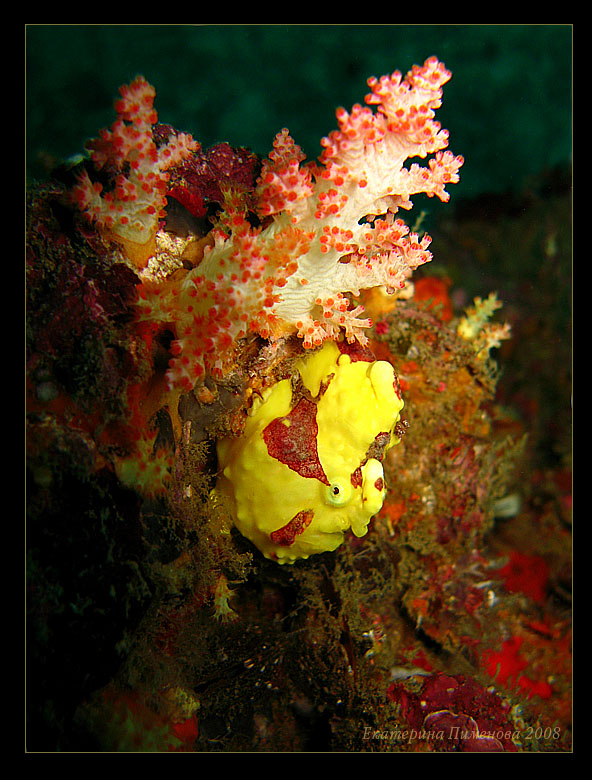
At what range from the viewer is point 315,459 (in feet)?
5.90

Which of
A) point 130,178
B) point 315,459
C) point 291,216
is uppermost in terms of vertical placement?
point 130,178

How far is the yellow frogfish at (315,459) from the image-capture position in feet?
5.82

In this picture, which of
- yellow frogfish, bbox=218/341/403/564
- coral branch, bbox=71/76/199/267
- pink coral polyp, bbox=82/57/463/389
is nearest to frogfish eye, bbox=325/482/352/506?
yellow frogfish, bbox=218/341/403/564

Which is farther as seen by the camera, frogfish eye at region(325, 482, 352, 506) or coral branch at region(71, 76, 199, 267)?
frogfish eye at region(325, 482, 352, 506)

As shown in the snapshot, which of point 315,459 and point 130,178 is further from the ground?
point 130,178

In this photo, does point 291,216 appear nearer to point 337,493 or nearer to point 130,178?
point 130,178

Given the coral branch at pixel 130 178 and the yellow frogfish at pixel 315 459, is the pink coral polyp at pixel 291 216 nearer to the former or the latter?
the coral branch at pixel 130 178

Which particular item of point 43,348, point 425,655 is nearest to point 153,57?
point 43,348

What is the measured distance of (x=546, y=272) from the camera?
5.50 m

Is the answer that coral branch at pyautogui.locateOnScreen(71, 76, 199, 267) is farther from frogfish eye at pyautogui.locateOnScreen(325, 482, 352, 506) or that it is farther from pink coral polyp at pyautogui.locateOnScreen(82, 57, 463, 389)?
frogfish eye at pyautogui.locateOnScreen(325, 482, 352, 506)

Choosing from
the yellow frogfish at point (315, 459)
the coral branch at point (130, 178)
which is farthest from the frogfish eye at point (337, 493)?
the coral branch at point (130, 178)

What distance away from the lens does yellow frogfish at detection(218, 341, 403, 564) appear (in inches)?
69.9

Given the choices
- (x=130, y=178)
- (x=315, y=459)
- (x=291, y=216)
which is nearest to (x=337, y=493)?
(x=315, y=459)

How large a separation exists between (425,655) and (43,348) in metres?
2.75
